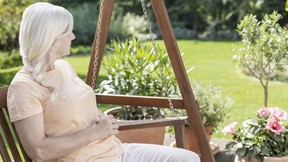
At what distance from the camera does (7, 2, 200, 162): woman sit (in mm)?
1920

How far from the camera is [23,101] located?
1910 mm

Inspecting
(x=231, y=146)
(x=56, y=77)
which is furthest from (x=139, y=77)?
(x=56, y=77)

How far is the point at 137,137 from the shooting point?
3.38 meters

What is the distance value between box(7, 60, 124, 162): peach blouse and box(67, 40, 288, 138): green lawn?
1872mm

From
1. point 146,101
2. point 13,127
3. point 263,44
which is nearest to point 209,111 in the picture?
point 263,44

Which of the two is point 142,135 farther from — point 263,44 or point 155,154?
point 263,44

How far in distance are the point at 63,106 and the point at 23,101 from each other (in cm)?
18

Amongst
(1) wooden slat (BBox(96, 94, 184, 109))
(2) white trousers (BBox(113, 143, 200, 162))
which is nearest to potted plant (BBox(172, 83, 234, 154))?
(1) wooden slat (BBox(96, 94, 184, 109))

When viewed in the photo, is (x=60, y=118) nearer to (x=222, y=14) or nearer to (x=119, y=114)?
(x=119, y=114)

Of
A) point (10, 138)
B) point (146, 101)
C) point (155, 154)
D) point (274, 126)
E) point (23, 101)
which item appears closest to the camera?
point (23, 101)

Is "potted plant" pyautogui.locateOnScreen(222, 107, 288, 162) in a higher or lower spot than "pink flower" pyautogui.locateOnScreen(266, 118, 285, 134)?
lower

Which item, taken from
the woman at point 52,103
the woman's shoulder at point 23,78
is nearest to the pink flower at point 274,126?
the woman at point 52,103

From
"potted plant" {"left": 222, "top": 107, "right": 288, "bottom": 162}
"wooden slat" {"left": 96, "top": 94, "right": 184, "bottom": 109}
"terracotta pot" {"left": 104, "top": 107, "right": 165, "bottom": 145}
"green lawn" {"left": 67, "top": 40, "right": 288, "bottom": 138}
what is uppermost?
"wooden slat" {"left": 96, "top": 94, "right": 184, "bottom": 109}

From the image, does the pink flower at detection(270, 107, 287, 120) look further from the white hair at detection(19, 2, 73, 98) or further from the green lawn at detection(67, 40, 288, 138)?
the white hair at detection(19, 2, 73, 98)
